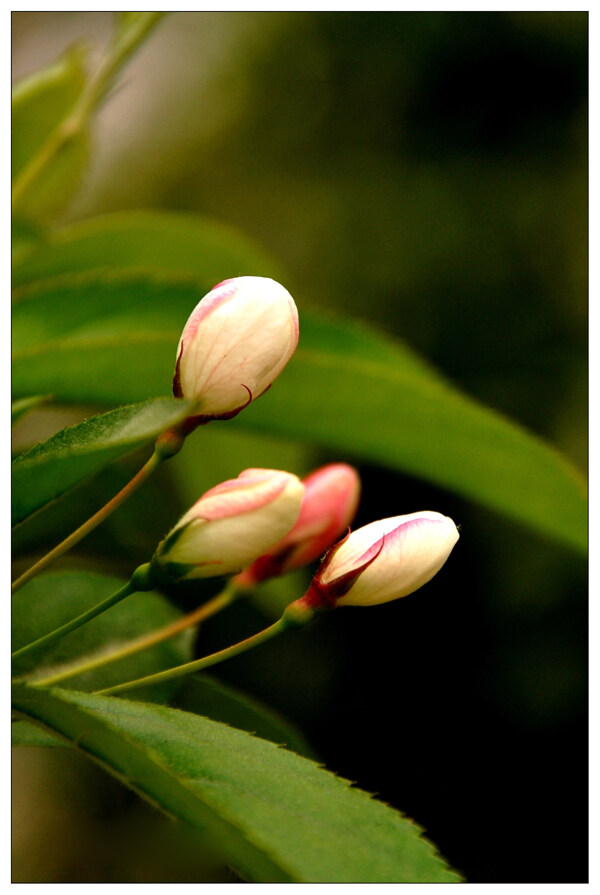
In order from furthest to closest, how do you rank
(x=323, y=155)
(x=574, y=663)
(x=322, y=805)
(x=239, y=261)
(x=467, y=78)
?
(x=323, y=155) → (x=467, y=78) → (x=574, y=663) → (x=239, y=261) → (x=322, y=805)

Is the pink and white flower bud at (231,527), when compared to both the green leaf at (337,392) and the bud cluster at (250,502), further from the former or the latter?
the green leaf at (337,392)

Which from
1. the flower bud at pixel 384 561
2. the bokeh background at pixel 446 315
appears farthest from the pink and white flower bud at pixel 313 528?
the bokeh background at pixel 446 315

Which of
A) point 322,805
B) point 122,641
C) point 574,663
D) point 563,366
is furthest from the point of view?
point 563,366

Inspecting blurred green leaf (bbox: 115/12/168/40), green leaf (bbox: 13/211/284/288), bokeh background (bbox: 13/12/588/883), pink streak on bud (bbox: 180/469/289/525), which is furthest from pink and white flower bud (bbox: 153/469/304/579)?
bokeh background (bbox: 13/12/588/883)

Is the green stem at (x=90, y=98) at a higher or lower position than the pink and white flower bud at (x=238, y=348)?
higher

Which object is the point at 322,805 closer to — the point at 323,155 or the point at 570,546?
the point at 570,546

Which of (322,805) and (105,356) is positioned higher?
(105,356)

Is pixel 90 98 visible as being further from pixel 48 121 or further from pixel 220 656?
pixel 220 656

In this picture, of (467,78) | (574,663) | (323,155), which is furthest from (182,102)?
(574,663)
